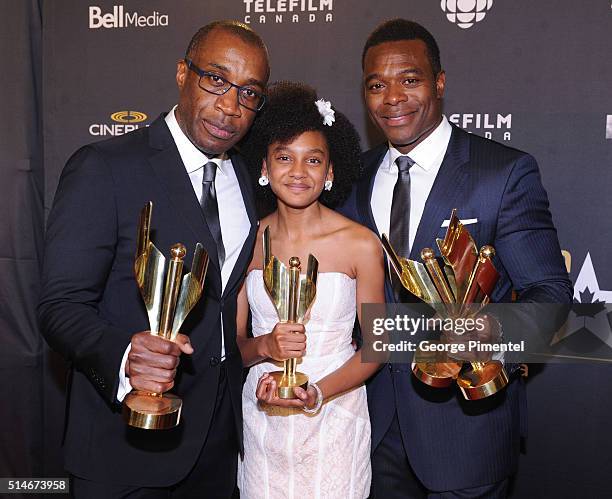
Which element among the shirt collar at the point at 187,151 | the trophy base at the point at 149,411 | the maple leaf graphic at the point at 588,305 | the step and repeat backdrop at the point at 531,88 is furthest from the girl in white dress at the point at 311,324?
the maple leaf graphic at the point at 588,305

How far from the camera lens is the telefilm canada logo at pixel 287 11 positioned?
2939 millimetres

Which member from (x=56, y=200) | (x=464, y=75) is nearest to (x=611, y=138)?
(x=464, y=75)

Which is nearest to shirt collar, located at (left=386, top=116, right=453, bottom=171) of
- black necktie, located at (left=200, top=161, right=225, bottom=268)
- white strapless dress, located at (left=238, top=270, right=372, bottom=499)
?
white strapless dress, located at (left=238, top=270, right=372, bottom=499)

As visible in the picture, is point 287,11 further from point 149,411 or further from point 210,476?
point 149,411

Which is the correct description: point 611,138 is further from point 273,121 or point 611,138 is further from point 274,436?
point 274,436

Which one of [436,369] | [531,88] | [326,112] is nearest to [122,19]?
[326,112]

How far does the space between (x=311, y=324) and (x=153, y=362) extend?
0.76 m

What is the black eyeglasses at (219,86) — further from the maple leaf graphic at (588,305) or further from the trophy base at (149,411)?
the maple leaf graphic at (588,305)

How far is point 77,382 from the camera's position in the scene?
194 centimetres

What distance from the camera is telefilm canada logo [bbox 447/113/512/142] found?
2801mm

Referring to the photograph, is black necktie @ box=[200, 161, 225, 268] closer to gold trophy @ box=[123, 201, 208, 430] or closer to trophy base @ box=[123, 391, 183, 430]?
gold trophy @ box=[123, 201, 208, 430]

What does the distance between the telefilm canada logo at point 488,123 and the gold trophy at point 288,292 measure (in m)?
1.32

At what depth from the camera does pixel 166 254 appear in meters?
1.87

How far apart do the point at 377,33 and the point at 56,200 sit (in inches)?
46.0
